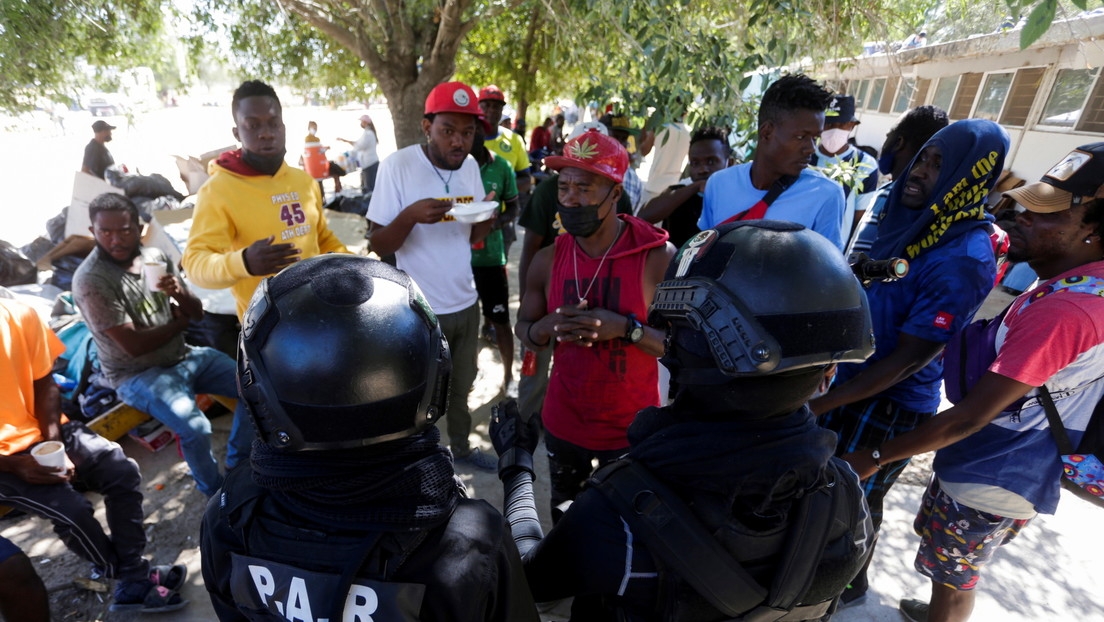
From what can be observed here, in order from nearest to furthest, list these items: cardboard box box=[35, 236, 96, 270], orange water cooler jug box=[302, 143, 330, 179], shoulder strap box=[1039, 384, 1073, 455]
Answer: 1. shoulder strap box=[1039, 384, 1073, 455]
2. cardboard box box=[35, 236, 96, 270]
3. orange water cooler jug box=[302, 143, 330, 179]

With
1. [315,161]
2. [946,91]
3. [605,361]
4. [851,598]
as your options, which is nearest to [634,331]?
[605,361]

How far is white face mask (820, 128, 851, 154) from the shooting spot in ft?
15.8

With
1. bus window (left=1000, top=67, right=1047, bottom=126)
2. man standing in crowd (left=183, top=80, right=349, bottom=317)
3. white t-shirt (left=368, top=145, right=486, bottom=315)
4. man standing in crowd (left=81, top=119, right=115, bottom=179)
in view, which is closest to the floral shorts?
white t-shirt (left=368, top=145, right=486, bottom=315)

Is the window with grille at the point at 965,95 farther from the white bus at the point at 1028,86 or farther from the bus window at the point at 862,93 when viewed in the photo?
the bus window at the point at 862,93

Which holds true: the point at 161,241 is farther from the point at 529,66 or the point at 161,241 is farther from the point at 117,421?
the point at 529,66

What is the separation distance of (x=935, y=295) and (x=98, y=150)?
1045 cm

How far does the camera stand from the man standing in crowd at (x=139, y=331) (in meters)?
2.95

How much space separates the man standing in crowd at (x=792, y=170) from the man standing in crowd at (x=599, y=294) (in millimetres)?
637

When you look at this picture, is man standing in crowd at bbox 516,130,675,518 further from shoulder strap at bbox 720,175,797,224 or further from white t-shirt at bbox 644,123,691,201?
white t-shirt at bbox 644,123,691,201

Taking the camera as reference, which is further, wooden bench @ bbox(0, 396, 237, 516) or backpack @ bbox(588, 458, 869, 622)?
wooden bench @ bbox(0, 396, 237, 516)

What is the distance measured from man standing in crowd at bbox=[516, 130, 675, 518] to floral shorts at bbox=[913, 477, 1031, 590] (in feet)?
4.02

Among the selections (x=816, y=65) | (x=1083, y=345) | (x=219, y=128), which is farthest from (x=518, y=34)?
(x=219, y=128)

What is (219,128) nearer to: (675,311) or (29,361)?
(29,361)

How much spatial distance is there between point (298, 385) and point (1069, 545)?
14.3ft
